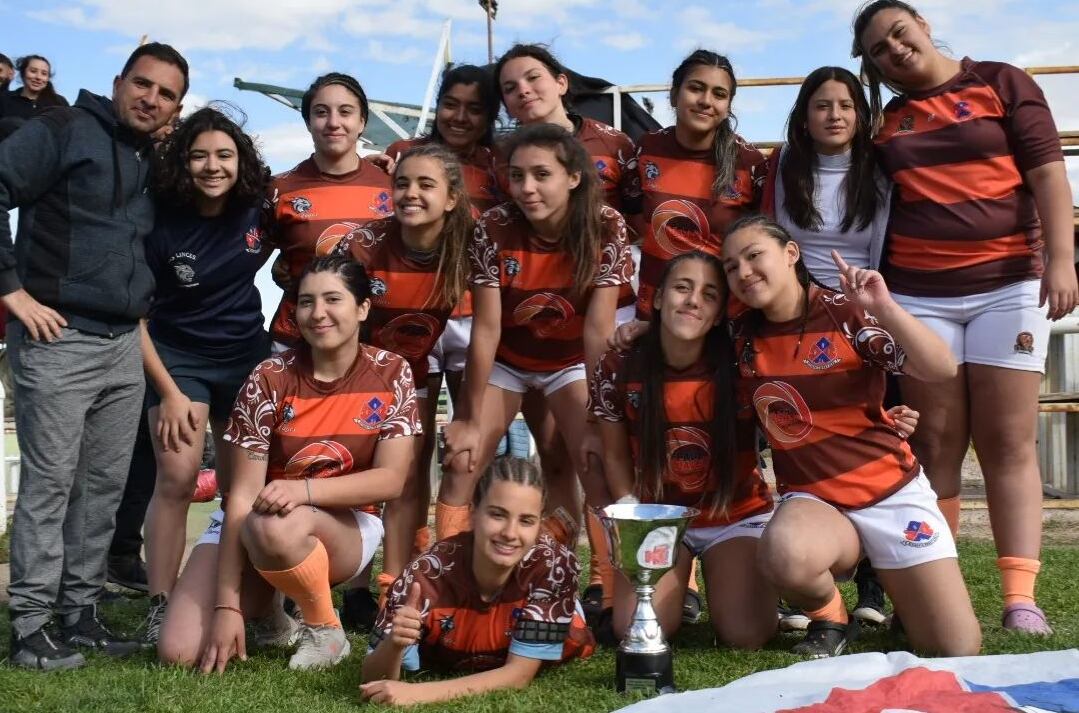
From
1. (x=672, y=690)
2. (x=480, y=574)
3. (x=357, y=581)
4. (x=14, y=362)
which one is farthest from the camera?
(x=357, y=581)

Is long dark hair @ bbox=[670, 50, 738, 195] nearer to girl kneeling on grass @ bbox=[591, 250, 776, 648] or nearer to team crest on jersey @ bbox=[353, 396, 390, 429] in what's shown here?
girl kneeling on grass @ bbox=[591, 250, 776, 648]

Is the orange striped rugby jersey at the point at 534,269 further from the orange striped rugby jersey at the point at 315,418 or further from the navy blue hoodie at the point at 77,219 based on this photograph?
the navy blue hoodie at the point at 77,219

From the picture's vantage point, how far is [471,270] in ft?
13.2

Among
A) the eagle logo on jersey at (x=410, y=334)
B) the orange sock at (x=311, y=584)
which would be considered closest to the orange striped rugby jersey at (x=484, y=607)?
the orange sock at (x=311, y=584)

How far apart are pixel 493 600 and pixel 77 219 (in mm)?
1734

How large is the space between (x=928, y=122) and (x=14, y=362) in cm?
297

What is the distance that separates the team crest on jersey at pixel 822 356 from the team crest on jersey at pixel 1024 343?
25.9 inches

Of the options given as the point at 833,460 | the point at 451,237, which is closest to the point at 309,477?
the point at 451,237

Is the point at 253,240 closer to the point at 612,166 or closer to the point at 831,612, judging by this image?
the point at 612,166

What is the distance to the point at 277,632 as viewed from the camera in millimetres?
3766

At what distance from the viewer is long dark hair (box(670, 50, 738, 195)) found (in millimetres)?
4145

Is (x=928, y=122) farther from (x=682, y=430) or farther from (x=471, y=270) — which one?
(x=471, y=270)

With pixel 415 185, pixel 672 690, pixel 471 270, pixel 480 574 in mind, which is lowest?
pixel 672 690

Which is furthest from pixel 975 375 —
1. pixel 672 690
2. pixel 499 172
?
pixel 499 172
